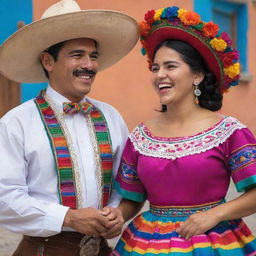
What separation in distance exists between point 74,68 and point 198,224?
1.09 meters

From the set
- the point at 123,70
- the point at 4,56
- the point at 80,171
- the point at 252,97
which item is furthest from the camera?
the point at 252,97

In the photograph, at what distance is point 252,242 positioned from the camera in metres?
2.93

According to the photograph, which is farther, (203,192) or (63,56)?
(63,56)

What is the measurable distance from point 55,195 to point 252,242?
1056mm

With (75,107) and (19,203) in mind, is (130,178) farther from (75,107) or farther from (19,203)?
(19,203)

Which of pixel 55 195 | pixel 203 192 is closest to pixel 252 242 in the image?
pixel 203 192

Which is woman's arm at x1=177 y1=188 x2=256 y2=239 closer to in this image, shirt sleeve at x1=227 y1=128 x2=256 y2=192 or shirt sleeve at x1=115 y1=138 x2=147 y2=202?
shirt sleeve at x1=227 y1=128 x2=256 y2=192

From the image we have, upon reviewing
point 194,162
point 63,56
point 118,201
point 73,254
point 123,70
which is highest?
point 123,70

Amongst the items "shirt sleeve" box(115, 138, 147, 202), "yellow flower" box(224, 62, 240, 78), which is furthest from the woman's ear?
"shirt sleeve" box(115, 138, 147, 202)

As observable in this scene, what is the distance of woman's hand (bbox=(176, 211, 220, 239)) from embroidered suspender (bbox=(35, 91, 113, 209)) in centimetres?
55

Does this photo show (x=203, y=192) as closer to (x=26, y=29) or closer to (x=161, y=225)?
(x=161, y=225)

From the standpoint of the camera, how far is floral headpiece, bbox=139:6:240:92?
119 inches

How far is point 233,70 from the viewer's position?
3.08m

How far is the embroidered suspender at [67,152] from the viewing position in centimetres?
306
